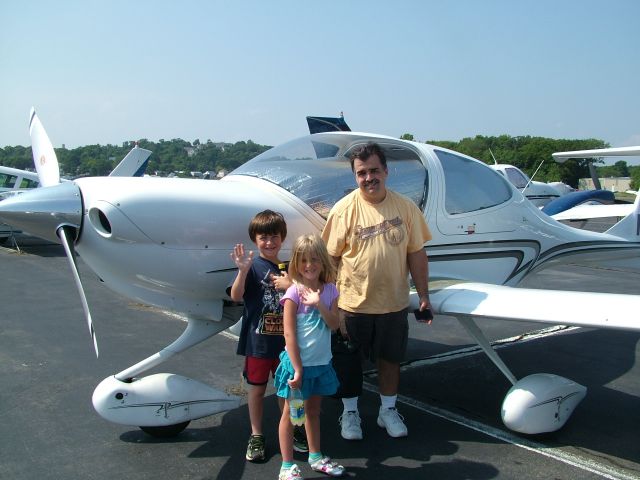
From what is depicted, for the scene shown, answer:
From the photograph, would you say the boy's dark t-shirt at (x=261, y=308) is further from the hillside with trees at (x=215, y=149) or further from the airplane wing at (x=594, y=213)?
the hillside with trees at (x=215, y=149)

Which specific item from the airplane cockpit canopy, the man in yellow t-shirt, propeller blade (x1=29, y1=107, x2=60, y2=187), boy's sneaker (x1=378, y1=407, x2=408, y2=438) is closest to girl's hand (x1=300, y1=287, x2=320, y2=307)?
the man in yellow t-shirt

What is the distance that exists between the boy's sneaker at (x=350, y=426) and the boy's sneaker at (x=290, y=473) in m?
0.68

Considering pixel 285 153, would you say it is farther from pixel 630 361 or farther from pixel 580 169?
pixel 580 169

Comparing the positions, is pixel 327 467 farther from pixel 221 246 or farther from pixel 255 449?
pixel 221 246

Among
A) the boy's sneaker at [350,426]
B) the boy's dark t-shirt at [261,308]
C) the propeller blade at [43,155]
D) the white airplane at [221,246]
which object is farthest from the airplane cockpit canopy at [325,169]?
the propeller blade at [43,155]

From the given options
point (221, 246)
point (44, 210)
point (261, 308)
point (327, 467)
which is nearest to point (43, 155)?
point (44, 210)

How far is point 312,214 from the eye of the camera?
3.89 m

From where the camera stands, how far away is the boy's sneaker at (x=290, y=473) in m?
2.92

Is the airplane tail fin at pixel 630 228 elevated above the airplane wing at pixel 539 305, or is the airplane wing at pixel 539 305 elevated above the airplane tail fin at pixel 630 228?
the airplane tail fin at pixel 630 228

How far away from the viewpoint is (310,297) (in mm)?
2879

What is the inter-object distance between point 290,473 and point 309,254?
3.72 feet

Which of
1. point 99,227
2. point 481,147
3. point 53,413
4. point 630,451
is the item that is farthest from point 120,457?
point 481,147

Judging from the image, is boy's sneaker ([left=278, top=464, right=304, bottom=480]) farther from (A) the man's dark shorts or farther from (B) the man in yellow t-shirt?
(A) the man's dark shorts

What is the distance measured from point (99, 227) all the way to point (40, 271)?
8.86 metres
